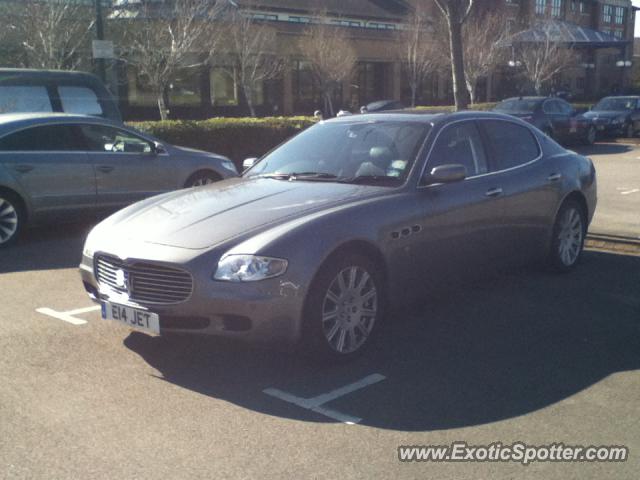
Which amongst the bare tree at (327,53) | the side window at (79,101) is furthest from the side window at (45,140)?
the bare tree at (327,53)

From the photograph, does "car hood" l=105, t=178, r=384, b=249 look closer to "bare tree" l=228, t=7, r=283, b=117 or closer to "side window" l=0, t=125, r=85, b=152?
"side window" l=0, t=125, r=85, b=152

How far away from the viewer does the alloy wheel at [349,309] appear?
492 centimetres

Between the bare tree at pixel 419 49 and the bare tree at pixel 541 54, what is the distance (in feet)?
14.1

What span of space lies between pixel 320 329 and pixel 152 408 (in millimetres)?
1121

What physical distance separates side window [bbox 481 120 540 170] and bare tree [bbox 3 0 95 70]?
15.5m

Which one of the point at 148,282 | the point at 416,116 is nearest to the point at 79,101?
the point at 416,116

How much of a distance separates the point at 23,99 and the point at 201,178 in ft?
11.2

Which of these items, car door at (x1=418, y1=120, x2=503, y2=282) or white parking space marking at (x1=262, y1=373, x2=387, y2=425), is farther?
car door at (x1=418, y1=120, x2=503, y2=282)

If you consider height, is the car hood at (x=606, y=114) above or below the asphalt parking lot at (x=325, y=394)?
above

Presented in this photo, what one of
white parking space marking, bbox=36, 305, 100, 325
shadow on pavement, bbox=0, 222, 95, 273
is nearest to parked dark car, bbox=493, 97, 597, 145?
shadow on pavement, bbox=0, 222, 95, 273

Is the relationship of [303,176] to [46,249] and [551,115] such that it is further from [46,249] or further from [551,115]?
[551,115]

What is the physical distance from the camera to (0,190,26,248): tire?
8836 millimetres

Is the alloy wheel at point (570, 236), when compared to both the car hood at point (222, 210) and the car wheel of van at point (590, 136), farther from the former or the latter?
the car wheel of van at point (590, 136)

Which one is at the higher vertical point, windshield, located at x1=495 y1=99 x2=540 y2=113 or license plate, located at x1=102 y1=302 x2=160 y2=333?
windshield, located at x1=495 y1=99 x2=540 y2=113
